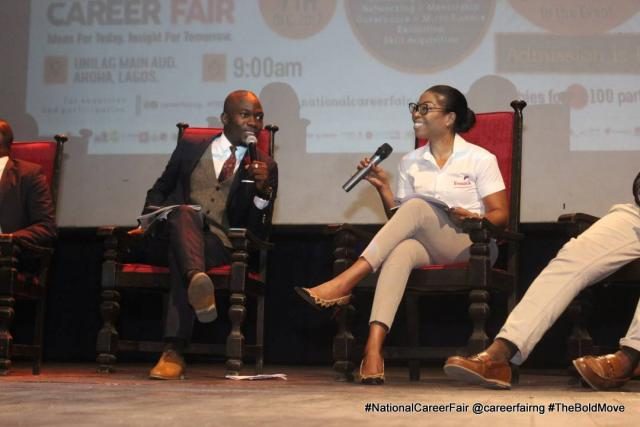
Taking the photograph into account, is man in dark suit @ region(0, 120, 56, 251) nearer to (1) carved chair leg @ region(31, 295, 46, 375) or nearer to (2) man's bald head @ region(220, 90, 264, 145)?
(1) carved chair leg @ region(31, 295, 46, 375)

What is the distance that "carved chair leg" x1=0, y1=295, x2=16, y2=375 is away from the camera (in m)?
3.32

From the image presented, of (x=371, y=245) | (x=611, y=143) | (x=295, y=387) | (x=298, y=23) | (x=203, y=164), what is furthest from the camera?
(x=298, y=23)

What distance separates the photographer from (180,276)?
128 inches

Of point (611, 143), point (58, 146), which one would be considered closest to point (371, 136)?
point (611, 143)

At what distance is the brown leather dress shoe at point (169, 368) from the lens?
3139mm

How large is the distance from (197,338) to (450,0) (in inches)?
72.7

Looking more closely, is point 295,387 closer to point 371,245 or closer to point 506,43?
point 371,245

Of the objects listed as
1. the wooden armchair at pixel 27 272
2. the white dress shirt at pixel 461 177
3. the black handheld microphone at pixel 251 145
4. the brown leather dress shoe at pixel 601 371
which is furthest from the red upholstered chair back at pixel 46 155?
the brown leather dress shoe at pixel 601 371

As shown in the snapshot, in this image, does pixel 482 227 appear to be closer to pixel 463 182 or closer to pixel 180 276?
pixel 463 182

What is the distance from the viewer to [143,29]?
4246 millimetres

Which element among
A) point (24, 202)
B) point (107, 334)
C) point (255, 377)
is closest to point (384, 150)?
point (255, 377)

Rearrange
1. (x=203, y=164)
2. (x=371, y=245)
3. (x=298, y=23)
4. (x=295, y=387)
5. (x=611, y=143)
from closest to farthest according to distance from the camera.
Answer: (x=295, y=387), (x=371, y=245), (x=203, y=164), (x=611, y=143), (x=298, y=23)

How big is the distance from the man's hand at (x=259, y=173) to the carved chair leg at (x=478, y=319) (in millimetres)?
857
